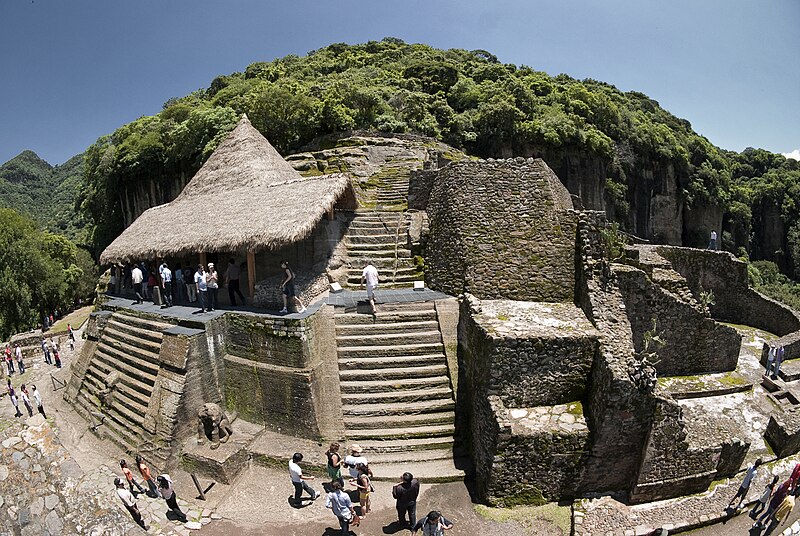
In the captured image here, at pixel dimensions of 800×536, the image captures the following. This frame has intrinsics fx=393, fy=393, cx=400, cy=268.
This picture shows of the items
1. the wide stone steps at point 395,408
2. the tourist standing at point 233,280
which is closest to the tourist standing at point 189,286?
the tourist standing at point 233,280

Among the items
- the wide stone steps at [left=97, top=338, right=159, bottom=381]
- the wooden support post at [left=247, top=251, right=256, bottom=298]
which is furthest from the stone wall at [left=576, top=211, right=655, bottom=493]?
the wide stone steps at [left=97, top=338, right=159, bottom=381]

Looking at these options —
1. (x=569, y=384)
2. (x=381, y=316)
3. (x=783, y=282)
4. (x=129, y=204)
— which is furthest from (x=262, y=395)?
(x=783, y=282)

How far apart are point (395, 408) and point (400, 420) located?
0.25 m

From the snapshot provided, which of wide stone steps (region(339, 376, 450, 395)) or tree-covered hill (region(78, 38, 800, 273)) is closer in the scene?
wide stone steps (region(339, 376, 450, 395))

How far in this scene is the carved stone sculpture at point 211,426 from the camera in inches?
315

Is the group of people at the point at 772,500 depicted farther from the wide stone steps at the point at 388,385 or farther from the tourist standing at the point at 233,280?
the tourist standing at the point at 233,280

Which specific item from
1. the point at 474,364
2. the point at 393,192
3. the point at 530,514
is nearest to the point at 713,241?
the point at 393,192

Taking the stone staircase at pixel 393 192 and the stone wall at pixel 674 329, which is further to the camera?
the stone staircase at pixel 393 192

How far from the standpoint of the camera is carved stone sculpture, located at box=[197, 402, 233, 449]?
26.2 ft

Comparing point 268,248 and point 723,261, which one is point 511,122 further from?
point 268,248

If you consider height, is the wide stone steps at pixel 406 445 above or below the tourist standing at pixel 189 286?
below

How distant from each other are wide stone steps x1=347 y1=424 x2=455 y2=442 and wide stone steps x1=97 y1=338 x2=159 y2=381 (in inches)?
202

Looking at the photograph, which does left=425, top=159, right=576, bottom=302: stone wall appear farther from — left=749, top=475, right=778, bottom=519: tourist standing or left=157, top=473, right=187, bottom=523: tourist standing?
left=157, top=473, right=187, bottom=523: tourist standing

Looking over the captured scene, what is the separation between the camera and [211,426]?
8039 millimetres
